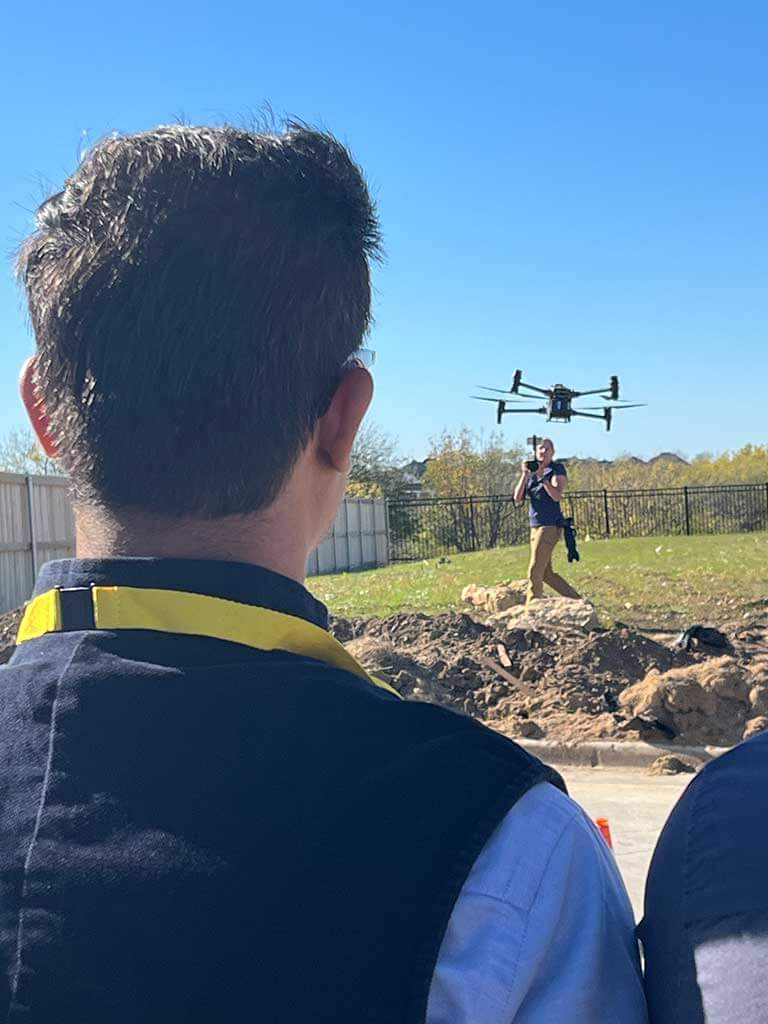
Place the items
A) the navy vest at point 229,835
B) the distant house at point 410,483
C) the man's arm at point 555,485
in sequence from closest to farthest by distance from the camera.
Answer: the navy vest at point 229,835 < the man's arm at point 555,485 < the distant house at point 410,483

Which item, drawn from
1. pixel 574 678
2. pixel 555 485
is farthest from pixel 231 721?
pixel 555 485

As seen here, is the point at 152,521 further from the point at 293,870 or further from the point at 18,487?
the point at 18,487

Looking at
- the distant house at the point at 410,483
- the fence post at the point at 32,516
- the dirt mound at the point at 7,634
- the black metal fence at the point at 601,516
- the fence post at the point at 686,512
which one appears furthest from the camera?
the distant house at the point at 410,483

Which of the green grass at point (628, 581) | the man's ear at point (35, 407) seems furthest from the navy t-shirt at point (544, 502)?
the man's ear at point (35, 407)

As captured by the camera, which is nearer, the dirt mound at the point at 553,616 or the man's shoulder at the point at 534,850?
the man's shoulder at the point at 534,850

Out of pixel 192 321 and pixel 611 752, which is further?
pixel 611 752

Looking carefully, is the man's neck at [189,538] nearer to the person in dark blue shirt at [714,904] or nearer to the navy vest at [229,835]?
the navy vest at [229,835]

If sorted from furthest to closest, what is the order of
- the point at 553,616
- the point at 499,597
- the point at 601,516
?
1. the point at 601,516
2. the point at 499,597
3. the point at 553,616

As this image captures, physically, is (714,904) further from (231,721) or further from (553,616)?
(553,616)
